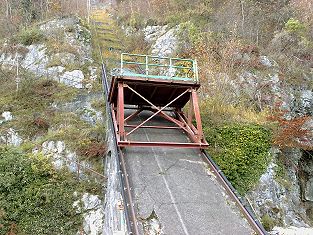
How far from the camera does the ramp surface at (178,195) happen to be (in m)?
6.96

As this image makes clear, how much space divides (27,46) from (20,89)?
5.15m

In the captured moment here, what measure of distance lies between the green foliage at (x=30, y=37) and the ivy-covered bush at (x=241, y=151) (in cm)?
1333

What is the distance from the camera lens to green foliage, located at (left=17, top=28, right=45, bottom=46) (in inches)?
814

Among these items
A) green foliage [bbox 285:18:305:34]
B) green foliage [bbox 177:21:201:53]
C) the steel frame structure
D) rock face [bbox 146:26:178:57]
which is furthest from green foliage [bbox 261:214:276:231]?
green foliage [bbox 285:18:305:34]

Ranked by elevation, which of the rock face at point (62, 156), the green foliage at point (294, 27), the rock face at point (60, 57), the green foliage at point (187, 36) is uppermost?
the green foliage at point (294, 27)

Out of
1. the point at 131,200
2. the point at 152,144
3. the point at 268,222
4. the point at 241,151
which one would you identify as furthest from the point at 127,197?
the point at 241,151

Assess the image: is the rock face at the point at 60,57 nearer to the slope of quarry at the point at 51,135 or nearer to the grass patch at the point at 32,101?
the slope of quarry at the point at 51,135

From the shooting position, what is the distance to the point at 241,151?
10.9m

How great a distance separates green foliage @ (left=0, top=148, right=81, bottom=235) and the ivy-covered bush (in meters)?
4.53

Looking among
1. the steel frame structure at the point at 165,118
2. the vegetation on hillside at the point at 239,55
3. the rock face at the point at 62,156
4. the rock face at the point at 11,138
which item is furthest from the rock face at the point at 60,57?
the steel frame structure at the point at 165,118

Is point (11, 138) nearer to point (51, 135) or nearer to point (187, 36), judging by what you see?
point (51, 135)

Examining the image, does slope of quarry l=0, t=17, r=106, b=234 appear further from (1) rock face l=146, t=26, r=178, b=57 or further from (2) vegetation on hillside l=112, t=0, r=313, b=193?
(2) vegetation on hillside l=112, t=0, r=313, b=193

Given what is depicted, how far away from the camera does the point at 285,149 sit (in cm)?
1159

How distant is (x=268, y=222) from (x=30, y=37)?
55.2 feet
